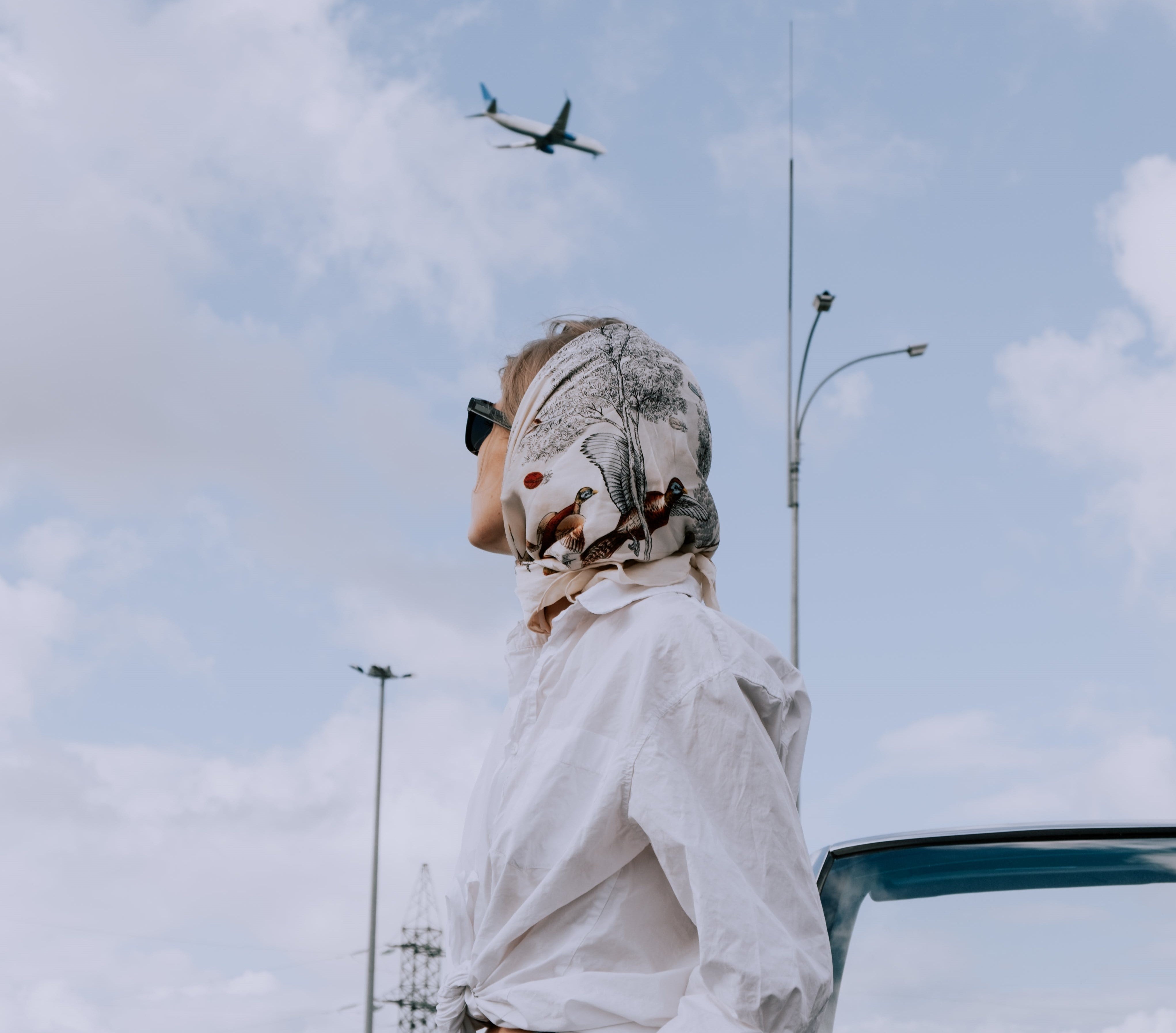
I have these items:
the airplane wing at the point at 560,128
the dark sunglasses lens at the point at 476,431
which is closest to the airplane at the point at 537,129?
the airplane wing at the point at 560,128

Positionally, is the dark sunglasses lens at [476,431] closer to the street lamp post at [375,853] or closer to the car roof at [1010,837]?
the car roof at [1010,837]

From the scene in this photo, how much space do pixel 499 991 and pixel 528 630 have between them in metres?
0.61

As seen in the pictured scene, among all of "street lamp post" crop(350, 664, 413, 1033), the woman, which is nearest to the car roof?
the woman

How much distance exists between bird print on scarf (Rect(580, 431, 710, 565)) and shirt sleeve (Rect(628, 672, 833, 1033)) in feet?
1.02

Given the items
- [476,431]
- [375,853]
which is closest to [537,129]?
[375,853]

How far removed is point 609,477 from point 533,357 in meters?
0.52

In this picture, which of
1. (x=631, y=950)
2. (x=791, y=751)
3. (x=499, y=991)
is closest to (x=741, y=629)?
(x=791, y=751)

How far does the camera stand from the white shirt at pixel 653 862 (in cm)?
161

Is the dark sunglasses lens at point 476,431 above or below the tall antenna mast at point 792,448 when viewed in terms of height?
below

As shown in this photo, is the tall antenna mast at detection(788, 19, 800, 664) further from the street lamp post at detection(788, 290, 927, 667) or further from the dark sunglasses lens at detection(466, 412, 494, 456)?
the dark sunglasses lens at detection(466, 412, 494, 456)

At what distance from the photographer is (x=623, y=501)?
1.96 m

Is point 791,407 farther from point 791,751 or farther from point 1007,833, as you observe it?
point 791,751

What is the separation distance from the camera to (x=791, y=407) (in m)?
12.2

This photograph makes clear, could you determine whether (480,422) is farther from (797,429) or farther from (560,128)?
(560,128)
